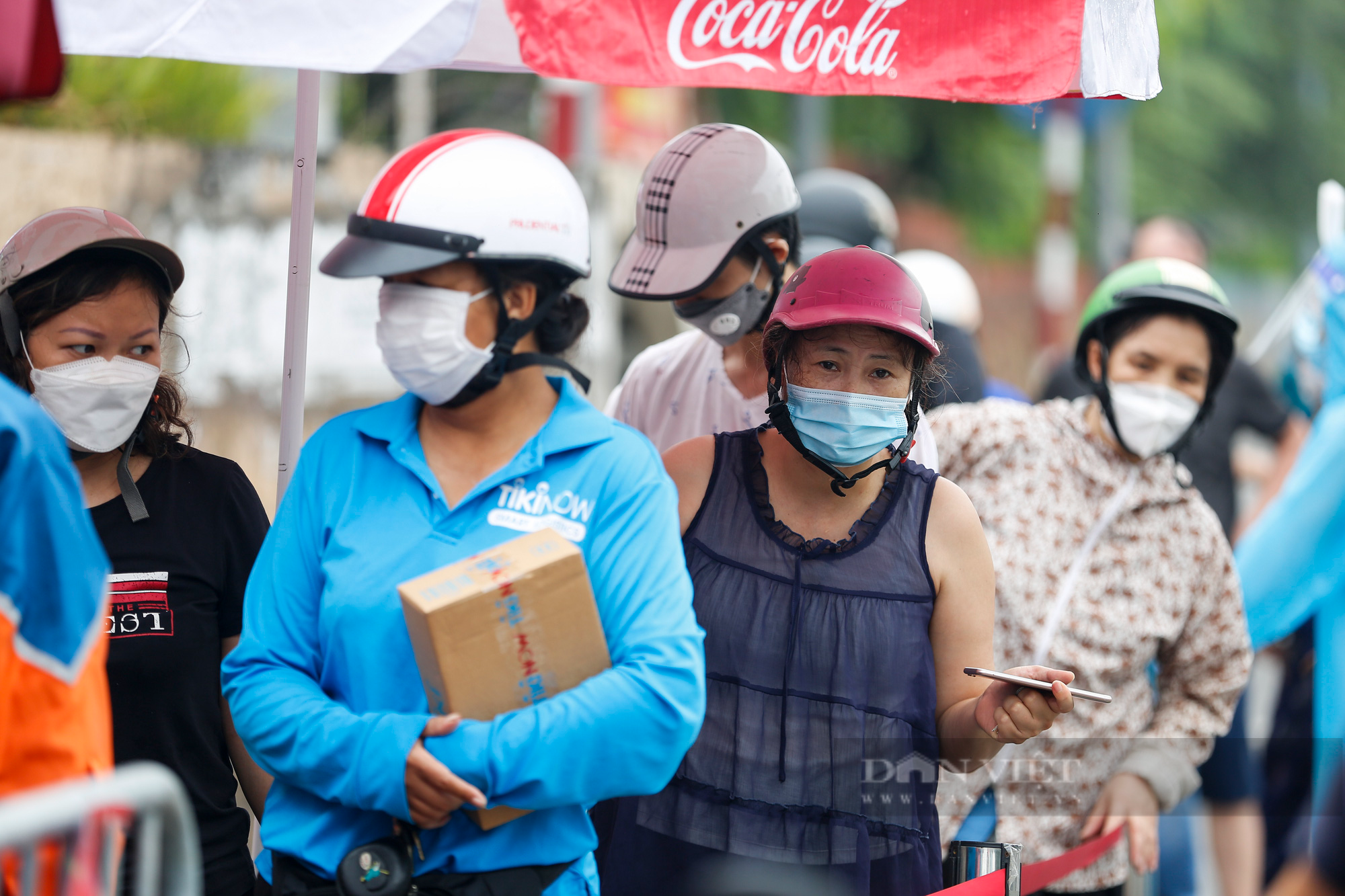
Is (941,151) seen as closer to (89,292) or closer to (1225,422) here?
(1225,422)

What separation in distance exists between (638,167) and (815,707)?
1135 cm

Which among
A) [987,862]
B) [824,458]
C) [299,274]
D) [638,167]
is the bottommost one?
[987,862]

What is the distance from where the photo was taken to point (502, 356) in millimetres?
2318

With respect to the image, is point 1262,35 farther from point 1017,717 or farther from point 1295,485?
point 1017,717

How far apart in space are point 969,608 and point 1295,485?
2.31 meters

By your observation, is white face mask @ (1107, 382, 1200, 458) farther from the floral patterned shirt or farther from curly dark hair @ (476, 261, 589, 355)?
curly dark hair @ (476, 261, 589, 355)

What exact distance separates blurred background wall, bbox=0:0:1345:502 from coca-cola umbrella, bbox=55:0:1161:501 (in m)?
1.43

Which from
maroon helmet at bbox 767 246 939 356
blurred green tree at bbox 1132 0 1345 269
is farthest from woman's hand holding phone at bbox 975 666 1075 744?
blurred green tree at bbox 1132 0 1345 269

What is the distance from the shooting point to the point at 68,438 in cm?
259

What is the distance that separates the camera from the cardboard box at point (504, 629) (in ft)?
6.77

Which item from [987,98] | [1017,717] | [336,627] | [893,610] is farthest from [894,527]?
[336,627]

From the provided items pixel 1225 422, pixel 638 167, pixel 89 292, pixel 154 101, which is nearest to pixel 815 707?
pixel 89 292

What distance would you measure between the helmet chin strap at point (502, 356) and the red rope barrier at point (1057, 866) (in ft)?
4.62

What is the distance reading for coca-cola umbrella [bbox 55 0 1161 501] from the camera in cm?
222
